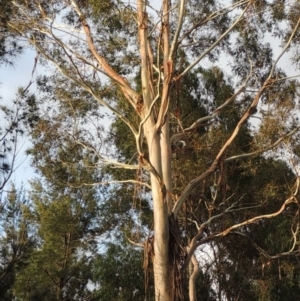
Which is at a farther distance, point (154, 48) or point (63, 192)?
point (63, 192)

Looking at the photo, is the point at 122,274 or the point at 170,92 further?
the point at 122,274

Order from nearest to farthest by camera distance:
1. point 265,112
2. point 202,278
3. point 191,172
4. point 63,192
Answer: point 265,112, point 191,172, point 202,278, point 63,192

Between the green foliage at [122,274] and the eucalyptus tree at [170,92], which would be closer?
the eucalyptus tree at [170,92]

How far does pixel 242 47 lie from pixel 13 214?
4.22 meters

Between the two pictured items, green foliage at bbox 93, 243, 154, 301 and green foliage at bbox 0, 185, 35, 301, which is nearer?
green foliage at bbox 0, 185, 35, 301

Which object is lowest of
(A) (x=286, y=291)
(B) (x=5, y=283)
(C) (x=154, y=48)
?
(B) (x=5, y=283)

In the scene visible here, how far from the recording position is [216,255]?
12125mm

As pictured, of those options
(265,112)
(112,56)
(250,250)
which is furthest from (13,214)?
(250,250)

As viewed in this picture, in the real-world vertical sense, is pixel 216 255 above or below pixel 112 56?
below

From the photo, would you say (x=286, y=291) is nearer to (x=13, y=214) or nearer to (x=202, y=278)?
(x=202, y=278)

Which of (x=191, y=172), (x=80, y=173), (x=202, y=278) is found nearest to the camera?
(x=191, y=172)

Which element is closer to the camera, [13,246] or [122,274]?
[13,246]

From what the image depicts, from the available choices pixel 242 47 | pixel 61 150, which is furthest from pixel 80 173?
pixel 242 47

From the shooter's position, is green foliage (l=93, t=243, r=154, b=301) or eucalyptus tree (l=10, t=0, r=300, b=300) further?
green foliage (l=93, t=243, r=154, b=301)
